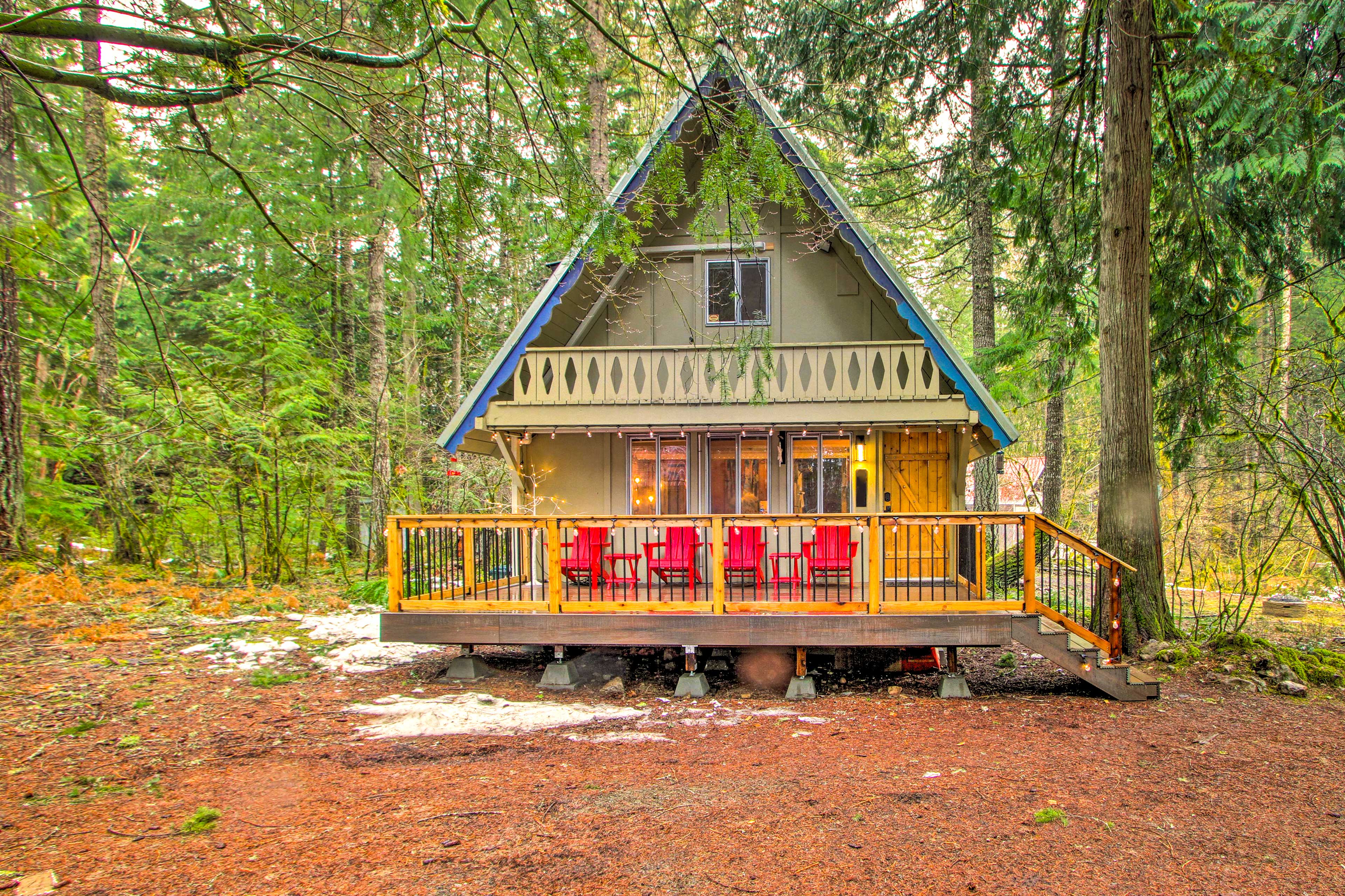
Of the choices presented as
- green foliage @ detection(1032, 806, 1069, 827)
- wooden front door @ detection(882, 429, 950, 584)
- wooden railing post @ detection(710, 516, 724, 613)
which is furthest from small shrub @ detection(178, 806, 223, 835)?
wooden front door @ detection(882, 429, 950, 584)

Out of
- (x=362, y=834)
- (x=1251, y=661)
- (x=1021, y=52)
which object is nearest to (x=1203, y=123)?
(x=1021, y=52)

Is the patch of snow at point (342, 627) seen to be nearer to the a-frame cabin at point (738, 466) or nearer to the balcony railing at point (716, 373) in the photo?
the a-frame cabin at point (738, 466)

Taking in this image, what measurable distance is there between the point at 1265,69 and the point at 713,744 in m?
8.61

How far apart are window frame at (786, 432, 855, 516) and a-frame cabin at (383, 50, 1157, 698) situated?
3 cm

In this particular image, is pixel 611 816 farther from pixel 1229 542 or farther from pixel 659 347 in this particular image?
pixel 1229 542

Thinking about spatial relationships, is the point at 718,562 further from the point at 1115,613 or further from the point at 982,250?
the point at 982,250

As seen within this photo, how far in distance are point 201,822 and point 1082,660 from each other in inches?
314

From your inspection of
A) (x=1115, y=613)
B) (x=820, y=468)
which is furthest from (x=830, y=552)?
(x=1115, y=613)

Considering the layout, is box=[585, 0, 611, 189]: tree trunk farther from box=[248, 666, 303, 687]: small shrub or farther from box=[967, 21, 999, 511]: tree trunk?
box=[248, 666, 303, 687]: small shrub

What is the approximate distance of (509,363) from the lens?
1000 cm

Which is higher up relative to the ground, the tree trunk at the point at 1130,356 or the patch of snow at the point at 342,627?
the tree trunk at the point at 1130,356

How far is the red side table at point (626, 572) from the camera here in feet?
28.1

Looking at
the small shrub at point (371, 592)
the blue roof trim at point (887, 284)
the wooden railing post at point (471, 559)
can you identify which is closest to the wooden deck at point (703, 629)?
the wooden railing post at point (471, 559)

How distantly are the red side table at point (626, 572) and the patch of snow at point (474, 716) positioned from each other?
147cm
